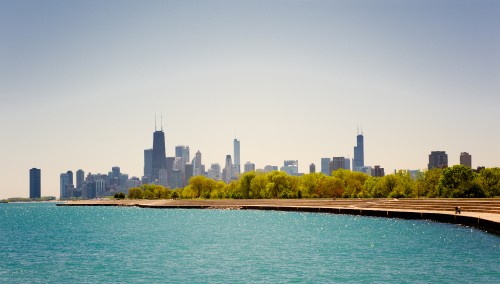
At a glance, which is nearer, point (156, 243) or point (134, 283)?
point (134, 283)

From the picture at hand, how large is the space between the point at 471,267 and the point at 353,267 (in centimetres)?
738

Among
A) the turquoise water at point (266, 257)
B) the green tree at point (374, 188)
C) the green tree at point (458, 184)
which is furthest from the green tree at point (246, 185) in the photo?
the turquoise water at point (266, 257)

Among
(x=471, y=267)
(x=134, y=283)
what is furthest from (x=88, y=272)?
(x=471, y=267)

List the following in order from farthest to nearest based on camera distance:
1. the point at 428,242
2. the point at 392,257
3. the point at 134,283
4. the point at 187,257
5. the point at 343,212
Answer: the point at 343,212
the point at 428,242
the point at 187,257
the point at 392,257
the point at 134,283

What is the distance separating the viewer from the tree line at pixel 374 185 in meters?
115

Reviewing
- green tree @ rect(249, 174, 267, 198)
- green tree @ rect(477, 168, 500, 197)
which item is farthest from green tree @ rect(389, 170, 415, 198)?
green tree @ rect(249, 174, 267, 198)

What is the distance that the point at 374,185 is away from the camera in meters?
147

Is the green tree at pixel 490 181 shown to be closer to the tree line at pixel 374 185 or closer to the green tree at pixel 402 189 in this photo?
the tree line at pixel 374 185

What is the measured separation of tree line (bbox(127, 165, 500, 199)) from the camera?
Answer: 11475 cm

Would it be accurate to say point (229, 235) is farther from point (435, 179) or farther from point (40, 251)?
point (435, 179)

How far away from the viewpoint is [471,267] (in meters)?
36.6

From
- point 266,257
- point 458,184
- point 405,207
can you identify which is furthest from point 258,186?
point 266,257

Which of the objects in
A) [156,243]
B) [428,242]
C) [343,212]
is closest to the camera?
[428,242]

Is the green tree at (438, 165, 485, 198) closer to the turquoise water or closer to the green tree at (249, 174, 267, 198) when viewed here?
the turquoise water
